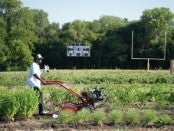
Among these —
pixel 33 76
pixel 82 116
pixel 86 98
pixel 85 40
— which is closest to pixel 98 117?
pixel 82 116

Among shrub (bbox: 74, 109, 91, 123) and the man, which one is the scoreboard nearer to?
the man

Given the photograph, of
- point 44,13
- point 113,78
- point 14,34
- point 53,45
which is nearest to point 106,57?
point 53,45

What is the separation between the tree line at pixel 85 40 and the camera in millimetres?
71938

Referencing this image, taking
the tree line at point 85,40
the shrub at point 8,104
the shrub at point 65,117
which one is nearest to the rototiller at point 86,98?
the shrub at point 65,117

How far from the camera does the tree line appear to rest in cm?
7194

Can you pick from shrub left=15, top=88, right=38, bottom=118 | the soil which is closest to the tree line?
shrub left=15, top=88, right=38, bottom=118

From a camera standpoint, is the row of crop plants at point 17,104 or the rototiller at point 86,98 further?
the rototiller at point 86,98

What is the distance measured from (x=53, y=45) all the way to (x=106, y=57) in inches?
389

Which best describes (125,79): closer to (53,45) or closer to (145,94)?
(145,94)

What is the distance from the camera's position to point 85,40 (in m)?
87.2

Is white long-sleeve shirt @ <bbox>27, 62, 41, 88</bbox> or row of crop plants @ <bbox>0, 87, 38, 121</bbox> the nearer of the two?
row of crop plants @ <bbox>0, 87, 38, 121</bbox>

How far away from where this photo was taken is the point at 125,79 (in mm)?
34812

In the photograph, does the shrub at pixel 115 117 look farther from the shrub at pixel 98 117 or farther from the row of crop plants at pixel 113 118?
the shrub at pixel 98 117

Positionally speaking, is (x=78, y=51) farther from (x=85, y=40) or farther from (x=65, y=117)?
(x=65, y=117)
